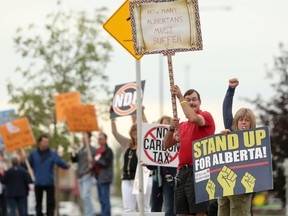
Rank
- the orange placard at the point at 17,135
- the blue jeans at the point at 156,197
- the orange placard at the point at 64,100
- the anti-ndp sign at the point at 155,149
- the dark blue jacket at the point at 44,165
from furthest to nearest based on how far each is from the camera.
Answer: the orange placard at the point at 17,135 < the orange placard at the point at 64,100 < the dark blue jacket at the point at 44,165 < the blue jeans at the point at 156,197 < the anti-ndp sign at the point at 155,149

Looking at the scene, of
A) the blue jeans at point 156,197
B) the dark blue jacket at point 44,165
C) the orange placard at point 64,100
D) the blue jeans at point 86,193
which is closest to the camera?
the blue jeans at point 156,197

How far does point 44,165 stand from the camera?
2423 cm

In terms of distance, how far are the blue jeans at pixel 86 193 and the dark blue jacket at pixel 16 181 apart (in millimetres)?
2523

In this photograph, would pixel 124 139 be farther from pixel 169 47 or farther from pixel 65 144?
pixel 65 144

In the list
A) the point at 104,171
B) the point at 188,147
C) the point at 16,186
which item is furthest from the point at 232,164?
the point at 16,186

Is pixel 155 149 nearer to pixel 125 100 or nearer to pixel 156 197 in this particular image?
pixel 156 197

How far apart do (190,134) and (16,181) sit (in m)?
12.3

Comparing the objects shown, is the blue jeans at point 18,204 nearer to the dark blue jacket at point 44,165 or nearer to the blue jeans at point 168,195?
the dark blue jacket at point 44,165

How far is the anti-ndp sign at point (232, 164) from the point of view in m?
13.5

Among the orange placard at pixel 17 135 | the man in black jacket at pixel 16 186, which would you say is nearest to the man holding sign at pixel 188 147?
the man in black jacket at pixel 16 186

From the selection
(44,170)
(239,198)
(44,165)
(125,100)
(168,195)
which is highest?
(125,100)

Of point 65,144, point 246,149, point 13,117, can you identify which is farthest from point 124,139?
point 65,144

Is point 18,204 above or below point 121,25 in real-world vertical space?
below

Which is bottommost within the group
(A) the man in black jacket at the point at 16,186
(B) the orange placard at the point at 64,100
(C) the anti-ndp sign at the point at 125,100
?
(A) the man in black jacket at the point at 16,186
